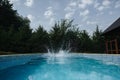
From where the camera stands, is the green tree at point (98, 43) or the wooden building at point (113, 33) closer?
the wooden building at point (113, 33)

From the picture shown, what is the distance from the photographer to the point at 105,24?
83.8 feet

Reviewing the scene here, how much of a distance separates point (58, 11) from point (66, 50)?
19.9 ft

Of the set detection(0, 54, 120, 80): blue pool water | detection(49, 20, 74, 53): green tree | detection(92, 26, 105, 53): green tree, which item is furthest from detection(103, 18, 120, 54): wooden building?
detection(49, 20, 74, 53): green tree

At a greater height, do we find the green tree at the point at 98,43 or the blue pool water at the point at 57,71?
the green tree at the point at 98,43

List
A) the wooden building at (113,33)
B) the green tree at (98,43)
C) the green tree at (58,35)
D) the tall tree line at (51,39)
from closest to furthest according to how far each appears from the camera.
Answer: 1. the wooden building at (113,33)
2. the tall tree line at (51,39)
3. the green tree at (58,35)
4. the green tree at (98,43)

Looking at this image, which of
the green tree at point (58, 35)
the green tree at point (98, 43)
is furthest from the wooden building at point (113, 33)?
the green tree at point (58, 35)

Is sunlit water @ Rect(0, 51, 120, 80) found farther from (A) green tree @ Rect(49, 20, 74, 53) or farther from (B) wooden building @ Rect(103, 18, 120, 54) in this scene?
(A) green tree @ Rect(49, 20, 74, 53)

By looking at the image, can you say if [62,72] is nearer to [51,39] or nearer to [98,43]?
[51,39]

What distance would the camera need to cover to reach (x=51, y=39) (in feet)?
74.9

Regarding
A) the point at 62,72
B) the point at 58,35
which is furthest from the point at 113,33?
the point at 62,72

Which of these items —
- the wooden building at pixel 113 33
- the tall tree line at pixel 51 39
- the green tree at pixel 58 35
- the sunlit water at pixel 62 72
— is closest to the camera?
the sunlit water at pixel 62 72

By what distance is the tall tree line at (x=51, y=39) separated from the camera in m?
18.5

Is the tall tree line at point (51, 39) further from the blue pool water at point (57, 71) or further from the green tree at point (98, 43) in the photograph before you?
the blue pool water at point (57, 71)

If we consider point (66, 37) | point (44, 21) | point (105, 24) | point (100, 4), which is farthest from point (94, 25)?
point (100, 4)
